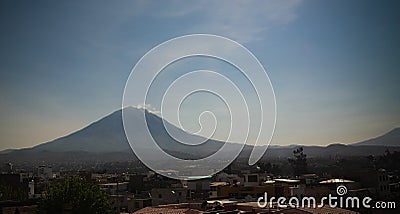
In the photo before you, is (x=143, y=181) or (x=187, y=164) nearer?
(x=143, y=181)

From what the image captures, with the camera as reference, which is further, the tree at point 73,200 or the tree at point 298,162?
the tree at point 298,162

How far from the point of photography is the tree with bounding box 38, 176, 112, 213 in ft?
37.2

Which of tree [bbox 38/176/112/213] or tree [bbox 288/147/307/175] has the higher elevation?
tree [bbox 288/147/307/175]

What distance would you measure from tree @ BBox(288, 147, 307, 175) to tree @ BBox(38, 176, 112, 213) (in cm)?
2242

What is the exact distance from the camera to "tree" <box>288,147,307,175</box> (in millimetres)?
33028

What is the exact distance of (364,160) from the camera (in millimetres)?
27375

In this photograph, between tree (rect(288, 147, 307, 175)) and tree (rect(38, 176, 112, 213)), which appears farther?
tree (rect(288, 147, 307, 175))

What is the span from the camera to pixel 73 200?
11500 millimetres

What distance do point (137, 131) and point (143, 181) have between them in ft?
11.2

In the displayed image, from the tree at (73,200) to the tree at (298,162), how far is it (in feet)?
73.6

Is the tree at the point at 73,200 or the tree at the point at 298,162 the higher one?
the tree at the point at 298,162

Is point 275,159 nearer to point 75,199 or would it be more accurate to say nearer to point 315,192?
point 315,192

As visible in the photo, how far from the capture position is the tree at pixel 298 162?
3303cm

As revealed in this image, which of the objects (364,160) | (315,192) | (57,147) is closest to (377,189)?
(315,192)
